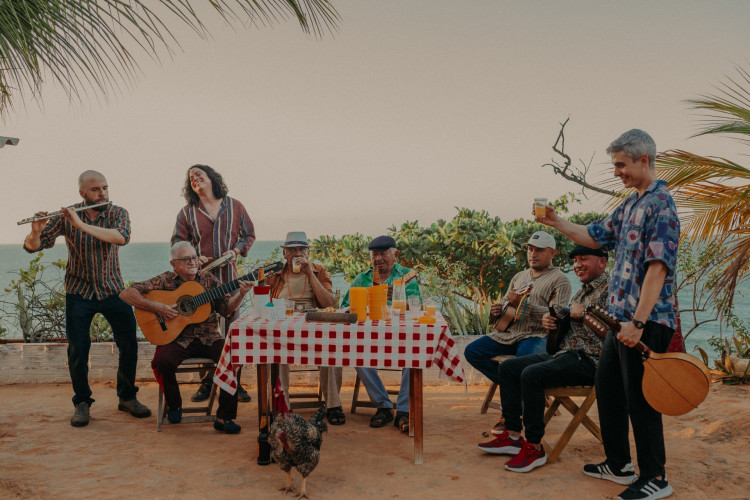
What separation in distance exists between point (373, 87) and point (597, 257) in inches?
665

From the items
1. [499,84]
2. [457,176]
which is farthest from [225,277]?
[457,176]

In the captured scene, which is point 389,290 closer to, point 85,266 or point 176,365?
point 176,365

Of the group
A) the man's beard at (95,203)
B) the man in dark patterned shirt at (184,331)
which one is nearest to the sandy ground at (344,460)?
the man in dark patterned shirt at (184,331)

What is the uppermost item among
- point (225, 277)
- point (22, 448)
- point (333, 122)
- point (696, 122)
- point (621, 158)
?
point (333, 122)

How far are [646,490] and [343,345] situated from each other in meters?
1.84

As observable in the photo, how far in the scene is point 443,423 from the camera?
4.66m

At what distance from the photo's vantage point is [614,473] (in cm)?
343

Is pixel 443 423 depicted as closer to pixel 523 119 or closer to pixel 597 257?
pixel 597 257

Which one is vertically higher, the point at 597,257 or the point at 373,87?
the point at 373,87

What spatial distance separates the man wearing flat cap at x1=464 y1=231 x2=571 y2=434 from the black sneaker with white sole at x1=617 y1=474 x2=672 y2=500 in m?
1.30

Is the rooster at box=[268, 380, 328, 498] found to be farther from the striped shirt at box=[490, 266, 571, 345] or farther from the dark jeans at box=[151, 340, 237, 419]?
the striped shirt at box=[490, 266, 571, 345]

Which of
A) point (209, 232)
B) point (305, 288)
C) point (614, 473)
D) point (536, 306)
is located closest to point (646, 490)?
point (614, 473)

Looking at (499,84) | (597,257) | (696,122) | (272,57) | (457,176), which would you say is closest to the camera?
(597,257)

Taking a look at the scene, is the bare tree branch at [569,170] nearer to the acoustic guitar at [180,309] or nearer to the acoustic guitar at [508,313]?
the acoustic guitar at [508,313]
